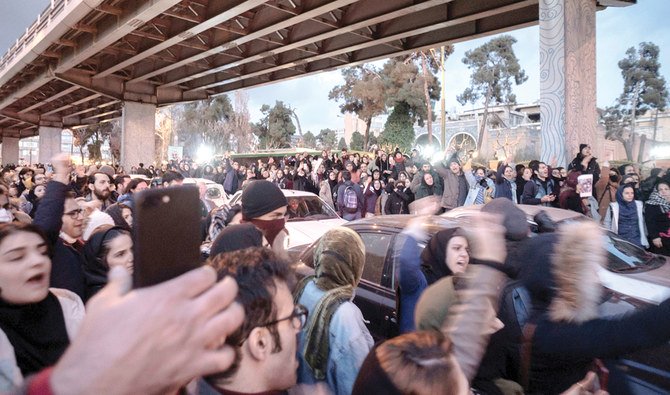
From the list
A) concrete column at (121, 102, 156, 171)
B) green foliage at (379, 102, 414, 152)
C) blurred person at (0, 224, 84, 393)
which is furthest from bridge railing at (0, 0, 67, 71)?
green foliage at (379, 102, 414, 152)

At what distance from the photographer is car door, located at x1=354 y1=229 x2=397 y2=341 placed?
415 cm

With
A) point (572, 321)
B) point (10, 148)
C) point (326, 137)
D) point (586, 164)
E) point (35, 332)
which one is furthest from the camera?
point (326, 137)

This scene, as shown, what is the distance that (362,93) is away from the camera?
38344 mm

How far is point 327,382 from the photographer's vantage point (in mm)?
2170

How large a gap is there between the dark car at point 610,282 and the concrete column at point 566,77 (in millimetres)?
6453

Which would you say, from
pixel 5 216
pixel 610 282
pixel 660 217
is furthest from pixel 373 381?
pixel 660 217

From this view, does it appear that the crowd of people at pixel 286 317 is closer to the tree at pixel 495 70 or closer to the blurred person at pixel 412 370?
the blurred person at pixel 412 370

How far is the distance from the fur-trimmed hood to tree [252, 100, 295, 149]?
57.0m

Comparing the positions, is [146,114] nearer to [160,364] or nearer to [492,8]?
[492,8]

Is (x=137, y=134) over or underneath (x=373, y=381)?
over

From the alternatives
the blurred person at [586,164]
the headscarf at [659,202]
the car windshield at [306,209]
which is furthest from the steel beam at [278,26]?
the headscarf at [659,202]

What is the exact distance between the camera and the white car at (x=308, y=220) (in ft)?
24.3

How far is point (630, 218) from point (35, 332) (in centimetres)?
823

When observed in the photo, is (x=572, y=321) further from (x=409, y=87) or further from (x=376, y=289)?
(x=409, y=87)
